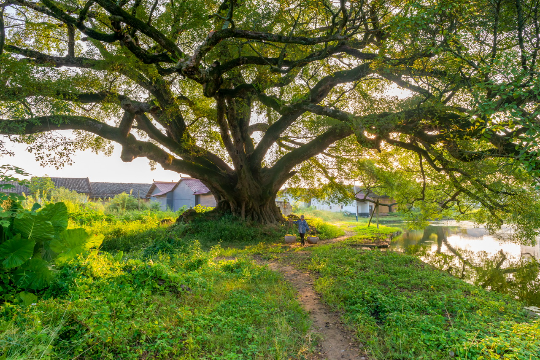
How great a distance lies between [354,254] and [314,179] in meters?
9.79

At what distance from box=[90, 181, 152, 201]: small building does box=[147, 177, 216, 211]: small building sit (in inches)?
87.6

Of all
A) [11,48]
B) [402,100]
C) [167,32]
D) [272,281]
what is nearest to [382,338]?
[272,281]

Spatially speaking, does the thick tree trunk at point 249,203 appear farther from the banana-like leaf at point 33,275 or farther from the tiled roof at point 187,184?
the tiled roof at point 187,184

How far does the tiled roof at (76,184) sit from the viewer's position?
34581mm

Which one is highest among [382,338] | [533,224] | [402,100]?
[402,100]

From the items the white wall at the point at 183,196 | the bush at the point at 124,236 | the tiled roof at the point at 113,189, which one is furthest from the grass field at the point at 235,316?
the tiled roof at the point at 113,189

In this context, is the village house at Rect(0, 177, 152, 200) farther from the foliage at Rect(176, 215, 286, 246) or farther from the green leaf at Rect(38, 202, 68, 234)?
the green leaf at Rect(38, 202, 68, 234)

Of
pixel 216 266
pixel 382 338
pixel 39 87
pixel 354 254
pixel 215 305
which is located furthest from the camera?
pixel 354 254

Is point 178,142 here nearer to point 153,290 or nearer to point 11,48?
point 11,48

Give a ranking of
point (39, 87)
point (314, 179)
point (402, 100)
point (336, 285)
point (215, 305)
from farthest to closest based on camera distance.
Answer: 1. point (314, 179)
2. point (402, 100)
3. point (39, 87)
4. point (336, 285)
5. point (215, 305)

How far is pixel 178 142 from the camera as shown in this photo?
45.5 feet

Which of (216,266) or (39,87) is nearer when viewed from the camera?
(216,266)

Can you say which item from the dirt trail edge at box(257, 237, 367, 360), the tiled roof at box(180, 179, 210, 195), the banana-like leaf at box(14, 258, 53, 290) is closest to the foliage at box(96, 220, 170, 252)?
the banana-like leaf at box(14, 258, 53, 290)

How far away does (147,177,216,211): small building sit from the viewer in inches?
1226
